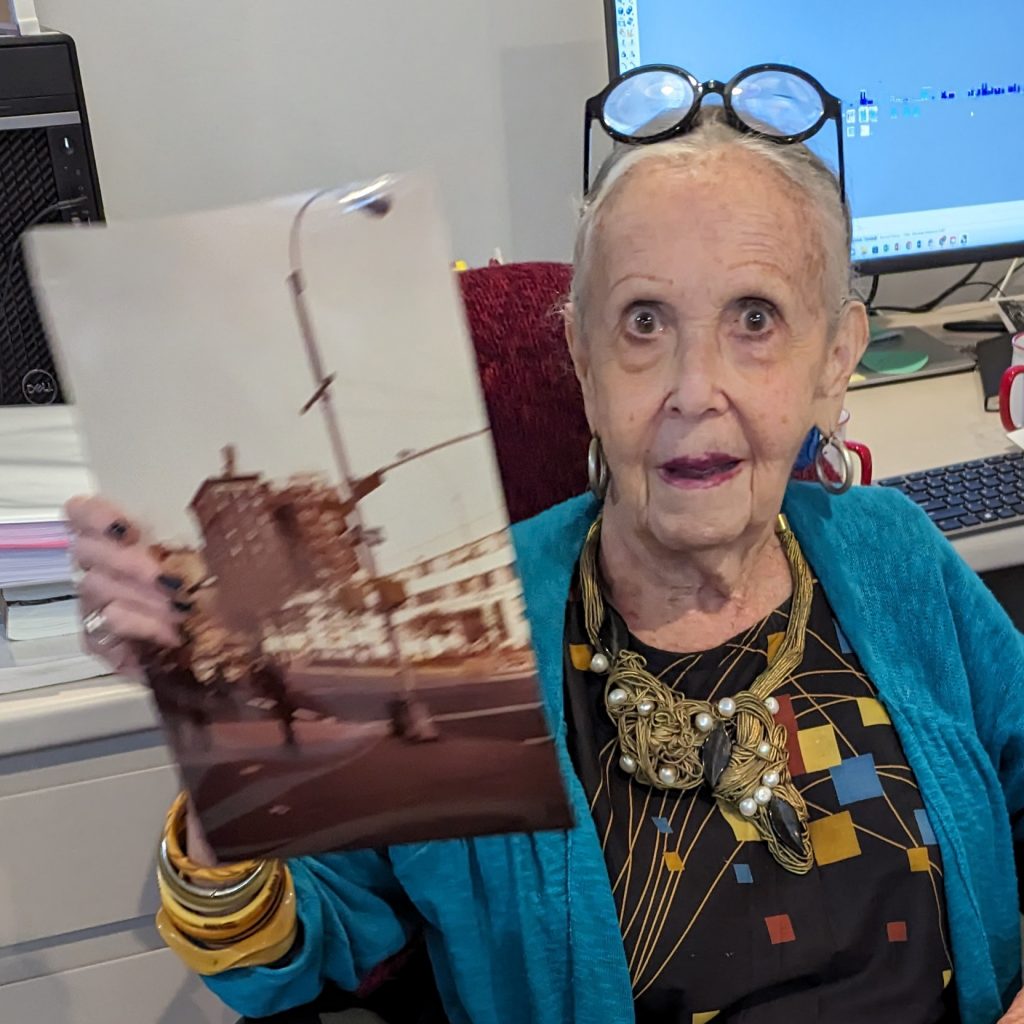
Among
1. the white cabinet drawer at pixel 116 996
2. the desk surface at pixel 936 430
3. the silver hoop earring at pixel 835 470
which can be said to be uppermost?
the silver hoop earring at pixel 835 470

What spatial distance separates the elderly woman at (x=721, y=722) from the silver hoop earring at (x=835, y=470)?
0.07 feet

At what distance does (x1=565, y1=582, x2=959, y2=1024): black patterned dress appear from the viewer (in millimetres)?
803

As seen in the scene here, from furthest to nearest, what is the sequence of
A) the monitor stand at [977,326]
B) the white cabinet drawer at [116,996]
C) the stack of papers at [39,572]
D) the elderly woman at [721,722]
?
the monitor stand at [977,326] < the white cabinet drawer at [116,996] < the stack of papers at [39,572] < the elderly woman at [721,722]

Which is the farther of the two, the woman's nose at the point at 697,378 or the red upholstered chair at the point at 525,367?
the red upholstered chair at the point at 525,367

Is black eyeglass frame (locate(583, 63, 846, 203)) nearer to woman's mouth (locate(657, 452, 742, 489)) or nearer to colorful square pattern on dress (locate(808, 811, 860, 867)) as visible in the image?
woman's mouth (locate(657, 452, 742, 489))

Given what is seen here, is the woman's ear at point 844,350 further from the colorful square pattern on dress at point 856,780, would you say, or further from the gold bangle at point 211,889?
the gold bangle at point 211,889

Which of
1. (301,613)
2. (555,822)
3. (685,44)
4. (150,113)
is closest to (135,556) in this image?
(301,613)

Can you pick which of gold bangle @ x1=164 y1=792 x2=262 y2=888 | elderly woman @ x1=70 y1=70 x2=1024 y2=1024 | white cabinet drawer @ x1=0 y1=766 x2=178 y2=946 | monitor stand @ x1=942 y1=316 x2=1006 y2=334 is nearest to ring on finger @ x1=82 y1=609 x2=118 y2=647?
gold bangle @ x1=164 y1=792 x2=262 y2=888

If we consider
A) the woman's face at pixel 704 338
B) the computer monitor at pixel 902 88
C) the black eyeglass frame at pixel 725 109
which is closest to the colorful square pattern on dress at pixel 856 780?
the woman's face at pixel 704 338

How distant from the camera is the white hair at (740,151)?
0.79 metres

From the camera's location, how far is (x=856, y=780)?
846mm

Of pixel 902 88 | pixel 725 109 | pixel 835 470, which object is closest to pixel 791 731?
pixel 835 470

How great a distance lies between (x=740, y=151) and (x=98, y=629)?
1.80 ft

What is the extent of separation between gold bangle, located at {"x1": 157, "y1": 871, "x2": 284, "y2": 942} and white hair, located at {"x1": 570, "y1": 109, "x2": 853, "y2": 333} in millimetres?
468
